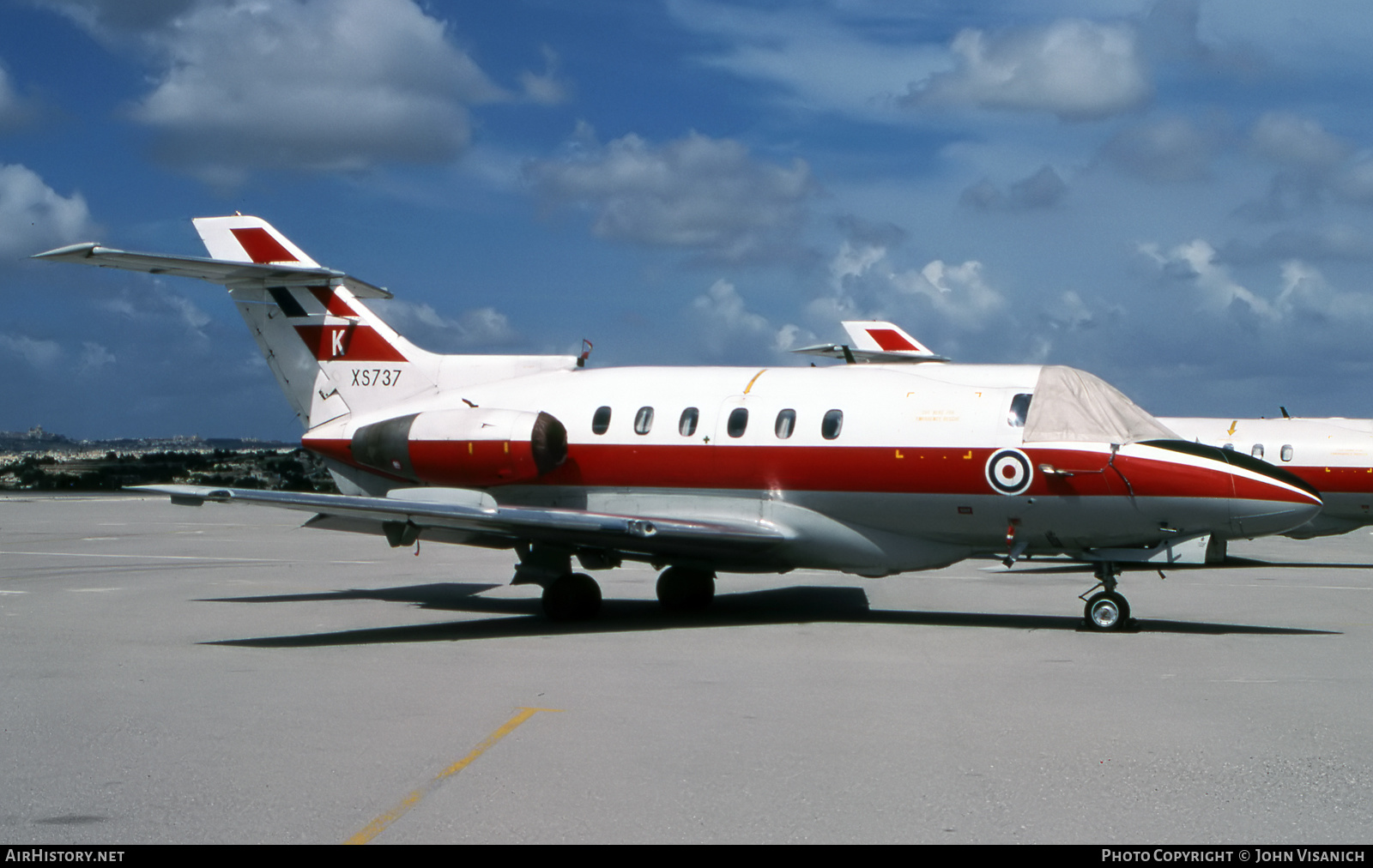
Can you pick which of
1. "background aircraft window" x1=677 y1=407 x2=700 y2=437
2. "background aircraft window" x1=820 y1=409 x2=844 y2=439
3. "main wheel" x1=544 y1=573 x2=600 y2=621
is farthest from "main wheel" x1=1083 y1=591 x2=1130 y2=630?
"main wheel" x1=544 y1=573 x2=600 y2=621

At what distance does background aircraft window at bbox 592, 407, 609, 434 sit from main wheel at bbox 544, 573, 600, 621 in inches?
72.5

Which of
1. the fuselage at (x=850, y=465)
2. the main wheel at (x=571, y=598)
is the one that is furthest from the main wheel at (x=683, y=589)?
the main wheel at (x=571, y=598)

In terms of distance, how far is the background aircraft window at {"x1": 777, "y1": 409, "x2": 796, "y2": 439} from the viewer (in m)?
15.0

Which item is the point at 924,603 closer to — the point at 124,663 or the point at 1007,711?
the point at 1007,711

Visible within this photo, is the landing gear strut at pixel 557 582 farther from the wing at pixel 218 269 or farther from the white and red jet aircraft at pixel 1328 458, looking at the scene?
the white and red jet aircraft at pixel 1328 458

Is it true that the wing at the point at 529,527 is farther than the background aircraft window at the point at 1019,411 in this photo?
No

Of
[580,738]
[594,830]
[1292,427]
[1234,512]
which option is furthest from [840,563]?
[1292,427]

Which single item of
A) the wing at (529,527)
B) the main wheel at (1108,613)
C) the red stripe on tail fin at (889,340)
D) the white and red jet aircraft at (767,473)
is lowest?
the main wheel at (1108,613)

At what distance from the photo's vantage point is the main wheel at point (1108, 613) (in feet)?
46.0

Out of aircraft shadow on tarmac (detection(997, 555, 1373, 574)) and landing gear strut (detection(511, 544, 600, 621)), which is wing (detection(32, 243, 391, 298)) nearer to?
landing gear strut (detection(511, 544, 600, 621))

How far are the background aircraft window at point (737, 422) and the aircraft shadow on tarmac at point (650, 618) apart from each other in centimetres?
224

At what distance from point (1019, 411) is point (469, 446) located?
658 centimetres

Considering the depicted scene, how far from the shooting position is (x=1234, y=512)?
13.3m
